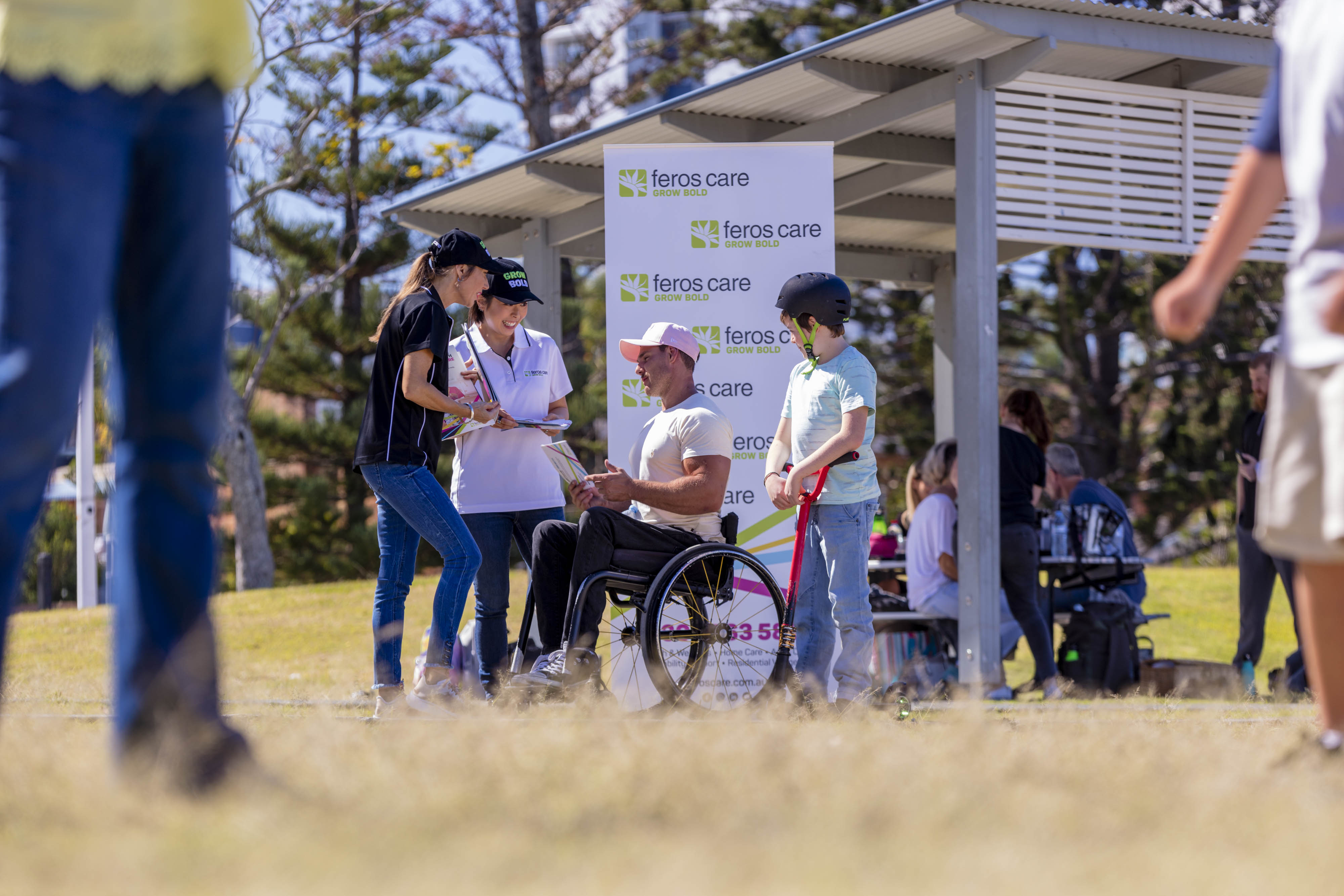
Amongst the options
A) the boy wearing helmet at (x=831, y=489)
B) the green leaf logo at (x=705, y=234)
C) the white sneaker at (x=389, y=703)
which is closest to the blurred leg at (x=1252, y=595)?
the boy wearing helmet at (x=831, y=489)

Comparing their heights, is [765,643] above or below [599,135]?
below

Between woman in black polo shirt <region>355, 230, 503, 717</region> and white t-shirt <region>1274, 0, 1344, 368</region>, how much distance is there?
11.4 feet

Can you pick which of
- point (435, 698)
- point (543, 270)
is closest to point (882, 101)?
point (543, 270)

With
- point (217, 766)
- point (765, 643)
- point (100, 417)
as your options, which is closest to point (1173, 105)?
point (765, 643)

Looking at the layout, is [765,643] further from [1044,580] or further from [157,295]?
[1044,580]

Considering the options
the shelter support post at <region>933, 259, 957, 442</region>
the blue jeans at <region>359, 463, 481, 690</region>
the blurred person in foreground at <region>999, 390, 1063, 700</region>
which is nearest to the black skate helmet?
the blue jeans at <region>359, 463, 481, 690</region>

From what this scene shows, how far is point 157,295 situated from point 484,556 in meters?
4.14

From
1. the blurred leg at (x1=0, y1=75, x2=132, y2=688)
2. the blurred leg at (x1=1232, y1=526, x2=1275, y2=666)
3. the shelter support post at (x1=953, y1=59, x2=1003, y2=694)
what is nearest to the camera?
the blurred leg at (x1=0, y1=75, x2=132, y2=688)

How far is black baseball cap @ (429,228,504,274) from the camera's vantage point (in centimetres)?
577

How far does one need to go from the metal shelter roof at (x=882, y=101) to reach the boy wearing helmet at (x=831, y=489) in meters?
1.98

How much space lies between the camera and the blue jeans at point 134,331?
2002 millimetres

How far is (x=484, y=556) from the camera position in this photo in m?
6.27

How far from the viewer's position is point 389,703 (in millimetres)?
5121

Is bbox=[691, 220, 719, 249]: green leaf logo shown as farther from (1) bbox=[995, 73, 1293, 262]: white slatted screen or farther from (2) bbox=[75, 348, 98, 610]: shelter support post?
(2) bbox=[75, 348, 98, 610]: shelter support post
